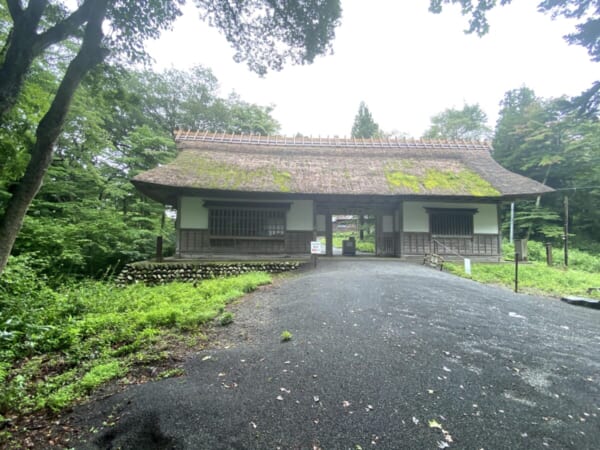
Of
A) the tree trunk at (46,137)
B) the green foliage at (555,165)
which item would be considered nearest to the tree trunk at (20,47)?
the tree trunk at (46,137)

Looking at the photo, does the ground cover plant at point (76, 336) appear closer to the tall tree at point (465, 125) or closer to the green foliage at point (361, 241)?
the green foliage at point (361, 241)

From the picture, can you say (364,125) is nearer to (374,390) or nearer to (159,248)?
(159,248)

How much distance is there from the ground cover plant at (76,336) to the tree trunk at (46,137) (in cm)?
Result: 123

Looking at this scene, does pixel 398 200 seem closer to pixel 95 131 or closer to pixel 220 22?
pixel 220 22

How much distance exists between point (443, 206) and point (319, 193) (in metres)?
5.19

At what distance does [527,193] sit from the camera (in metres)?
9.88

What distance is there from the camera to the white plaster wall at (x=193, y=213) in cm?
995

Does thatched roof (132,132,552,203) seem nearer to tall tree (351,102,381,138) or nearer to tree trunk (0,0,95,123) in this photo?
tree trunk (0,0,95,123)

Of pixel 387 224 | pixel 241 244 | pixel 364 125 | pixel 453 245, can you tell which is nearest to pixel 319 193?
pixel 241 244

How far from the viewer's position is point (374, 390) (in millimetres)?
2402

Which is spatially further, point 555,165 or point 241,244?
point 555,165

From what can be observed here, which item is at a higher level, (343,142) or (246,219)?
(343,142)

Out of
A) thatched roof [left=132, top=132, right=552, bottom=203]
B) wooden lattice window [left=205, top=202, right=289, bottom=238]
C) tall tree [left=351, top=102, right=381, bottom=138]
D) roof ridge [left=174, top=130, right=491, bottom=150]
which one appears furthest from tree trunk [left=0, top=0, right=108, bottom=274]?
tall tree [left=351, top=102, right=381, bottom=138]

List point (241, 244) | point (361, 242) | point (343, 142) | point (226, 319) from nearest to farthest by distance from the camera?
point (226, 319) → point (241, 244) → point (343, 142) → point (361, 242)
